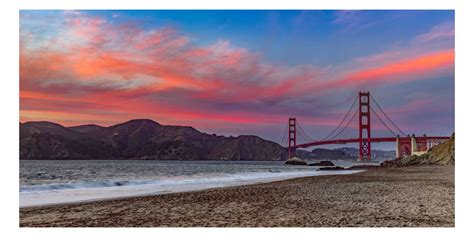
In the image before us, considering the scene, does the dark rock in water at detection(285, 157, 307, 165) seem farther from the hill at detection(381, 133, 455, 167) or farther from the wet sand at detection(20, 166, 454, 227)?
the wet sand at detection(20, 166, 454, 227)

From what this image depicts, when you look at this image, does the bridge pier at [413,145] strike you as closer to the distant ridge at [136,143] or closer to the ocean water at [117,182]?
the ocean water at [117,182]

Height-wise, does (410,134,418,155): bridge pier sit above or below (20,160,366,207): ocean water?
above

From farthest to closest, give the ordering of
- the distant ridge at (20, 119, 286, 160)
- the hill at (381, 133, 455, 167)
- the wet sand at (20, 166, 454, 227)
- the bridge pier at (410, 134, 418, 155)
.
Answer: the bridge pier at (410, 134, 418, 155) → the distant ridge at (20, 119, 286, 160) → the hill at (381, 133, 455, 167) → the wet sand at (20, 166, 454, 227)

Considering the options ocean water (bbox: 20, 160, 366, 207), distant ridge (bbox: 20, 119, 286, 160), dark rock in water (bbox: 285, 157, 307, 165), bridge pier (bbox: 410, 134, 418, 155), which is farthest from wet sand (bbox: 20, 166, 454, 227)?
dark rock in water (bbox: 285, 157, 307, 165)

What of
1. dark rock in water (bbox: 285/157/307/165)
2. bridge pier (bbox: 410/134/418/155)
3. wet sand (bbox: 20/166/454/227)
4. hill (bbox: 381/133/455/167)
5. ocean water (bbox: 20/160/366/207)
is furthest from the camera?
dark rock in water (bbox: 285/157/307/165)

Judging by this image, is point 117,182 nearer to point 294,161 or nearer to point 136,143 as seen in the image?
point 136,143

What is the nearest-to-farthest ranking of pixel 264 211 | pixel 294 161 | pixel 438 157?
pixel 264 211 → pixel 438 157 → pixel 294 161

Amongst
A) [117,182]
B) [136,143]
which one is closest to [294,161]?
[136,143]

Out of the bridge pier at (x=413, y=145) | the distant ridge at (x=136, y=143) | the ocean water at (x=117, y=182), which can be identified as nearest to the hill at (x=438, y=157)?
the bridge pier at (x=413, y=145)
